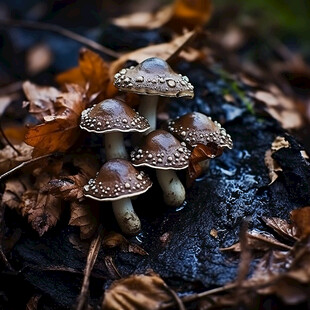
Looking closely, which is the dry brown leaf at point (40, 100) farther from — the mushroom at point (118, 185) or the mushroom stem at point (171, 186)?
the mushroom stem at point (171, 186)

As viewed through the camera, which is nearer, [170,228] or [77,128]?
[170,228]

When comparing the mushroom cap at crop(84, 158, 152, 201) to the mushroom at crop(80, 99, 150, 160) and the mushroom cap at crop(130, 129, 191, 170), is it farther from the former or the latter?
the mushroom at crop(80, 99, 150, 160)

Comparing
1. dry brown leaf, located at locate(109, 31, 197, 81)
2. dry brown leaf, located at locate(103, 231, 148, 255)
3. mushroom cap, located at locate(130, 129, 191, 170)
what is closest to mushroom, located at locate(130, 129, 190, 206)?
mushroom cap, located at locate(130, 129, 191, 170)

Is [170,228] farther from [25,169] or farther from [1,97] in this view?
[1,97]

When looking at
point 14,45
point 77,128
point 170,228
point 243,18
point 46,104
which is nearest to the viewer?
point 170,228

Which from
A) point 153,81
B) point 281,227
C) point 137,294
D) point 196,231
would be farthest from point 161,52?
point 137,294

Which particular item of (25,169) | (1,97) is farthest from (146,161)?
(1,97)
